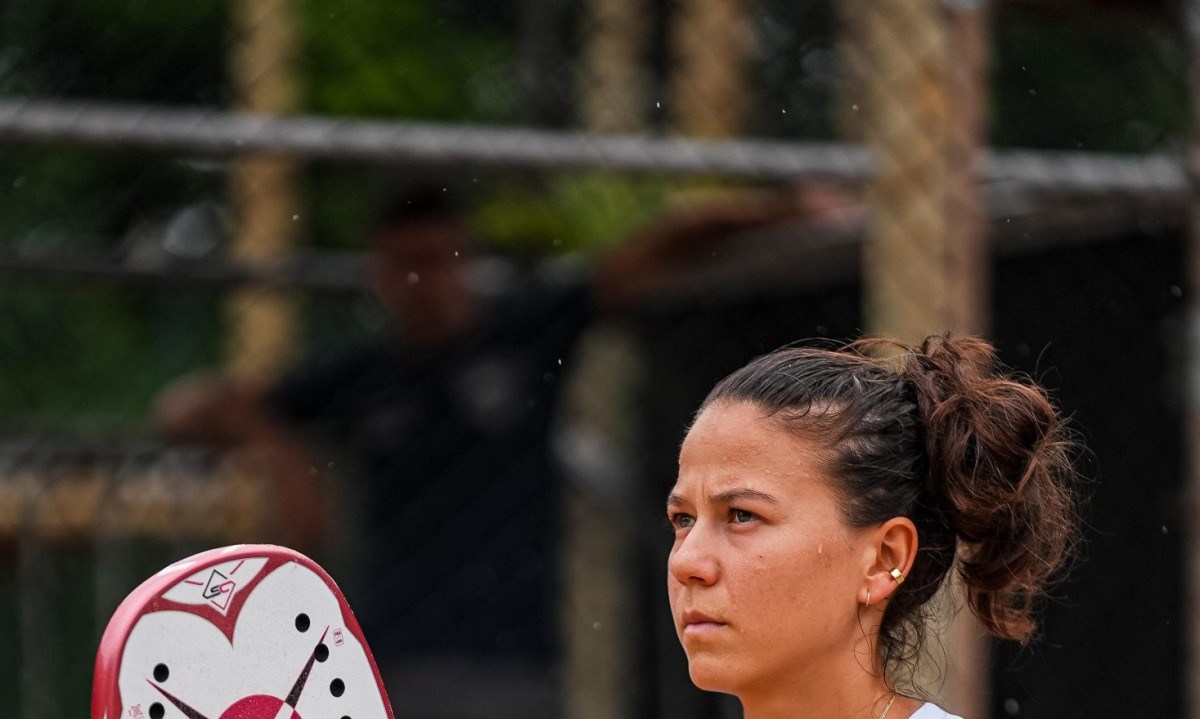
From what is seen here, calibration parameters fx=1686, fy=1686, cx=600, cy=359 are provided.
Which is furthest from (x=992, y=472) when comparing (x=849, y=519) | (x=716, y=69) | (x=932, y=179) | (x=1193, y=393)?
(x=716, y=69)

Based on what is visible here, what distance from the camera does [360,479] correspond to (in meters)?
3.89

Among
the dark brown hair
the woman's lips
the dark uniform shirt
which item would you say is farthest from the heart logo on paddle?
the dark uniform shirt

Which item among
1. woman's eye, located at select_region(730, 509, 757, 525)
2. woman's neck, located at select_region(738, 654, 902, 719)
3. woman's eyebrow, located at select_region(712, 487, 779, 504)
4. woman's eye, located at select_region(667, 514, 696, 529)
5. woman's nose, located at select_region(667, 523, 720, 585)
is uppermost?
woman's eyebrow, located at select_region(712, 487, 779, 504)

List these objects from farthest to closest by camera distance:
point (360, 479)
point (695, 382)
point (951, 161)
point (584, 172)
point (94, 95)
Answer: point (94, 95) < point (360, 479) < point (695, 382) < point (584, 172) < point (951, 161)

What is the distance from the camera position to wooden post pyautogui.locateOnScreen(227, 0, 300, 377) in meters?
3.30

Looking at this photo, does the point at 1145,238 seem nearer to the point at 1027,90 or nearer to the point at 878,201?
the point at 878,201

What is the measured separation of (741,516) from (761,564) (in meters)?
0.05

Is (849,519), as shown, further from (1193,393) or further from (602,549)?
(602,549)

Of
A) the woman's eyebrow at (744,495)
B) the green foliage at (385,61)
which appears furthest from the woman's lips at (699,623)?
the green foliage at (385,61)

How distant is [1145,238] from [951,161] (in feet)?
1.65

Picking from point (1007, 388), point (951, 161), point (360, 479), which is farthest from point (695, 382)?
point (1007, 388)

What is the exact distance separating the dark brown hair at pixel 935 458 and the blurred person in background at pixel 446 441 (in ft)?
6.67

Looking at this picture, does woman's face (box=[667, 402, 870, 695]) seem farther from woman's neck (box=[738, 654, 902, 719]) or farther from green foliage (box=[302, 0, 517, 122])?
green foliage (box=[302, 0, 517, 122])

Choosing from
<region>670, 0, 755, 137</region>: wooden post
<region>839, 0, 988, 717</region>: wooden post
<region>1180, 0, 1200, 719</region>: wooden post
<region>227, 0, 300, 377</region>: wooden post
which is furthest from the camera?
<region>670, 0, 755, 137</region>: wooden post
